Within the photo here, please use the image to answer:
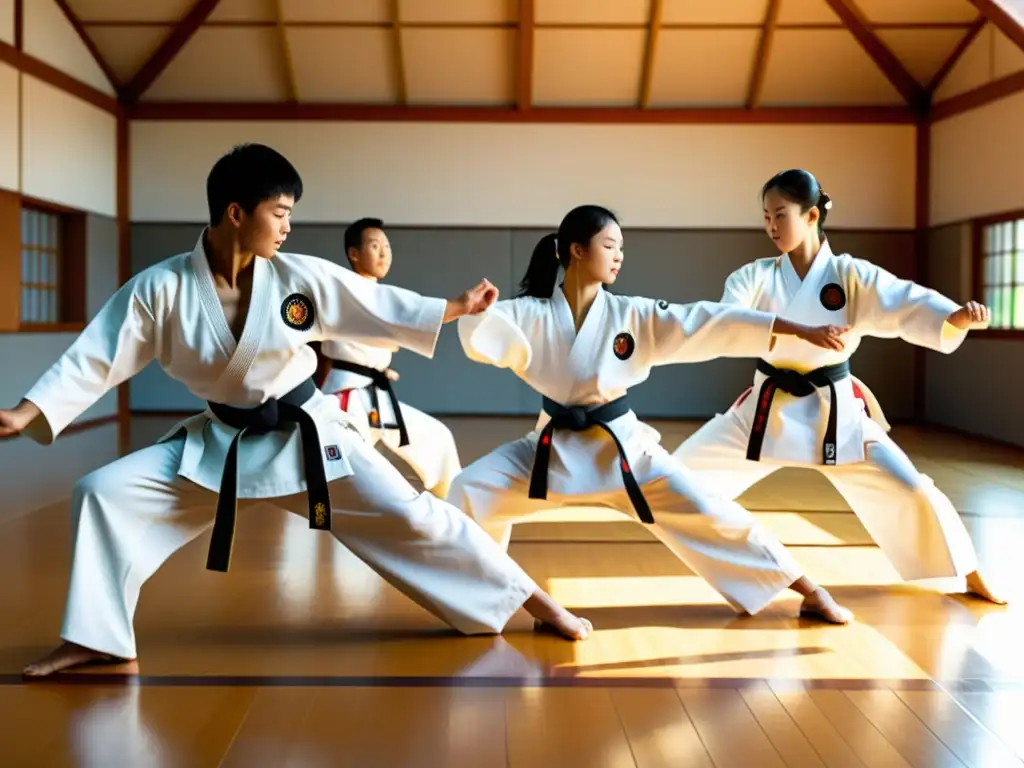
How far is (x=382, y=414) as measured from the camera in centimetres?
440

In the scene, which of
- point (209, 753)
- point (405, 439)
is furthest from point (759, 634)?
point (405, 439)

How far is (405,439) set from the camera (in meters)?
4.40

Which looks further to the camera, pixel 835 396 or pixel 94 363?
pixel 835 396

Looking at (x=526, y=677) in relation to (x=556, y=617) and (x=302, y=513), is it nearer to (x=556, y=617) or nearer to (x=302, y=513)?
(x=556, y=617)

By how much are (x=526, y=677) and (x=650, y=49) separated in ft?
24.7

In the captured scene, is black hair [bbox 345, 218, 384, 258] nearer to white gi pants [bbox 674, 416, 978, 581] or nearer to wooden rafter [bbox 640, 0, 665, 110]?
white gi pants [bbox 674, 416, 978, 581]

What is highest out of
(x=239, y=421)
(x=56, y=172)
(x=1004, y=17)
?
(x=1004, y=17)

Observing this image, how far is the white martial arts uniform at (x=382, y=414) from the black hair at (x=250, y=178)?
182 centimetres

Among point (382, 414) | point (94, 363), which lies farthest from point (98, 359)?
point (382, 414)

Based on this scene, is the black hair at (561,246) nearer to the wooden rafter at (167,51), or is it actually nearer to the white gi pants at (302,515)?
the white gi pants at (302,515)

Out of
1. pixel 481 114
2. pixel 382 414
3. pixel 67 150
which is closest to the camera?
pixel 382 414

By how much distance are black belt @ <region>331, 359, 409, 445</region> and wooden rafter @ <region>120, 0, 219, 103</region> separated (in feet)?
18.1

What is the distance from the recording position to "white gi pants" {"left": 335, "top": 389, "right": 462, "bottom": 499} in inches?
172

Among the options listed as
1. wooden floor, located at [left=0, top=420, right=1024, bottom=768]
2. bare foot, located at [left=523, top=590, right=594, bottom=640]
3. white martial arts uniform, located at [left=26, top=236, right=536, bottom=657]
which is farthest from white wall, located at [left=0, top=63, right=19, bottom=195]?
bare foot, located at [left=523, top=590, right=594, bottom=640]
